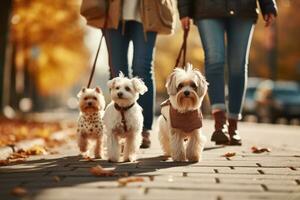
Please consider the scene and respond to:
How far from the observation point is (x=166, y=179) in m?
5.17

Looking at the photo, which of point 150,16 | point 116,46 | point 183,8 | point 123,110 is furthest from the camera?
point 183,8

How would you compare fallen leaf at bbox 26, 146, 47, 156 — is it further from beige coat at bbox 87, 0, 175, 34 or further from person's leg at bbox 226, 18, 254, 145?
person's leg at bbox 226, 18, 254, 145

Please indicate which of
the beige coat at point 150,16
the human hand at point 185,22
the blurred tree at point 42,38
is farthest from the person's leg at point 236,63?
the blurred tree at point 42,38

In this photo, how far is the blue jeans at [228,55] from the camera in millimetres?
8391

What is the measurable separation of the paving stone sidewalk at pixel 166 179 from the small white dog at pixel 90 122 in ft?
0.73

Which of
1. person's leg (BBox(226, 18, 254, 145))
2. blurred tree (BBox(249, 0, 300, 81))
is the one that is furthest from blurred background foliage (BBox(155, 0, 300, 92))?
person's leg (BBox(226, 18, 254, 145))

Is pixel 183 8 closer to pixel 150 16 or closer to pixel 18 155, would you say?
pixel 150 16

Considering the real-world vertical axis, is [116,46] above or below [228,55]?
above

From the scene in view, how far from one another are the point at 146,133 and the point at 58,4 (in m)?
23.0

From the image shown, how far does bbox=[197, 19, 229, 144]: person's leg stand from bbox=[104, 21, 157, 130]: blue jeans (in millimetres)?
702

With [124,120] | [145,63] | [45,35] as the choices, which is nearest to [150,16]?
[145,63]

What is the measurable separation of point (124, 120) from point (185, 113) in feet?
2.18

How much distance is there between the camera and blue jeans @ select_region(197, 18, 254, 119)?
839cm

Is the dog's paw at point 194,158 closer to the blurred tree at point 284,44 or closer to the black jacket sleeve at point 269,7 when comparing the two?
the black jacket sleeve at point 269,7
